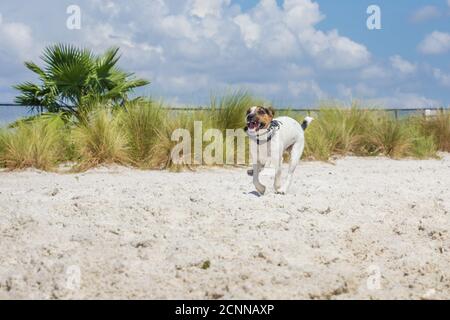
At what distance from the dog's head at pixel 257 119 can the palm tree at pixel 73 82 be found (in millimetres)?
8272

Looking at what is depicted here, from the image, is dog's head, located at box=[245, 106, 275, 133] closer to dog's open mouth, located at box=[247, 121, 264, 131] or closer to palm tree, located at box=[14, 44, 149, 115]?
dog's open mouth, located at box=[247, 121, 264, 131]

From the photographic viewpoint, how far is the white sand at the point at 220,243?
4.18m

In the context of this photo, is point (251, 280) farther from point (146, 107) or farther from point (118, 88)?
point (118, 88)

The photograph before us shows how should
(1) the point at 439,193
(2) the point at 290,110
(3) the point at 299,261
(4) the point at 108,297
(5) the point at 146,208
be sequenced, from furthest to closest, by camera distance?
1. (2) the point at 290,110
2. (1) the point at 439,193
3. (5) the point at 146,208
4. (3) the point at 299,261
5. (4) the point at 108,297

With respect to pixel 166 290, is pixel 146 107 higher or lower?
higher

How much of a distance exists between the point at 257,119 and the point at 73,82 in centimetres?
904

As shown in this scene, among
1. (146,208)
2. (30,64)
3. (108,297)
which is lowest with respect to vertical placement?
(108,297)

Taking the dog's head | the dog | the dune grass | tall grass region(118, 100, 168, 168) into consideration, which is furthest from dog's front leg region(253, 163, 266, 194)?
tall grass region(118, 100, 168, 168)

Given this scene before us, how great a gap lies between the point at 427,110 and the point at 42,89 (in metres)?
10.8

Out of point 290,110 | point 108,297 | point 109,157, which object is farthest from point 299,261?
point 290,110

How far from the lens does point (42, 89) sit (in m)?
14.3

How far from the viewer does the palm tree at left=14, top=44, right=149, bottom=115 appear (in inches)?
552

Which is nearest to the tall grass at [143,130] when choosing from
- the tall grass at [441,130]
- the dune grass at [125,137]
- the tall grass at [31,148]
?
the dune grass at [125,137]

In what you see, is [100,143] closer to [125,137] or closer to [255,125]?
[125,137]
